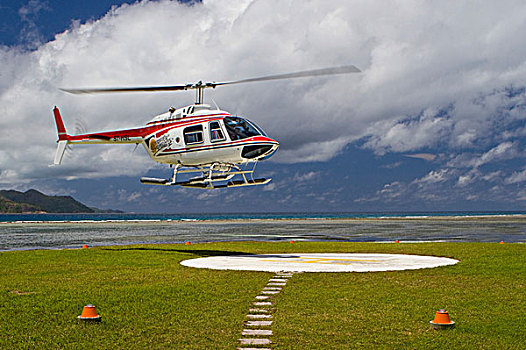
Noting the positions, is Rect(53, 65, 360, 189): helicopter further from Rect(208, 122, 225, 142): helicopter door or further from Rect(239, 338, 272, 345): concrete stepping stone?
Rect(239, 338, 272, 345): concrete stepping stone

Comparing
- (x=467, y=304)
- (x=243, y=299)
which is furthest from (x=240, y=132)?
(x=467, y=304)

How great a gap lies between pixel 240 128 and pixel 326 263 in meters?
7.48

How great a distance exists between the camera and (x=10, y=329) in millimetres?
9781

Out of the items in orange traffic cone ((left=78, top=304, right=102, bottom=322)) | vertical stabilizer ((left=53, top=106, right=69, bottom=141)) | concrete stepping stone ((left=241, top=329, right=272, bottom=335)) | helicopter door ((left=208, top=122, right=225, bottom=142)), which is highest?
vertical stabilizer ((left=53, top=106, right=69, bottom=141))

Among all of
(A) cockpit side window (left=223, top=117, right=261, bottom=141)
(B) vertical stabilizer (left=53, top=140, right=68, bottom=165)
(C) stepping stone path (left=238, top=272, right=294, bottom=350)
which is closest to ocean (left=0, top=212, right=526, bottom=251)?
(B) vertical stabilizer (left=53, top=140, right=68, bottom=165)

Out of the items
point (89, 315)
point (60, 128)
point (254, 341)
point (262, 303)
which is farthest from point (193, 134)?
point (254, 341)

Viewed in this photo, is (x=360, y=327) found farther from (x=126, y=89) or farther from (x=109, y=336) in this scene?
(x=126, y=89)

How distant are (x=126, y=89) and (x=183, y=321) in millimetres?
15179

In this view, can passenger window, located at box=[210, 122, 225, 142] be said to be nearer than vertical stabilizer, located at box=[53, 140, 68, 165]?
Yes

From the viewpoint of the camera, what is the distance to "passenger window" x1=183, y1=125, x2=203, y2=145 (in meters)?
24.2

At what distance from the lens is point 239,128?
23828 mm

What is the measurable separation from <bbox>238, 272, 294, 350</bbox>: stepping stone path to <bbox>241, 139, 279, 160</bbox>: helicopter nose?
9.45 meters

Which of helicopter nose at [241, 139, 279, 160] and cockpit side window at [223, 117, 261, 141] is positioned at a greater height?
cockpit side window at [223, 117, 261, 141]

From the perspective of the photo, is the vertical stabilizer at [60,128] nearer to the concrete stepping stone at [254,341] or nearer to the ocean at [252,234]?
the ocean at [252,234]
